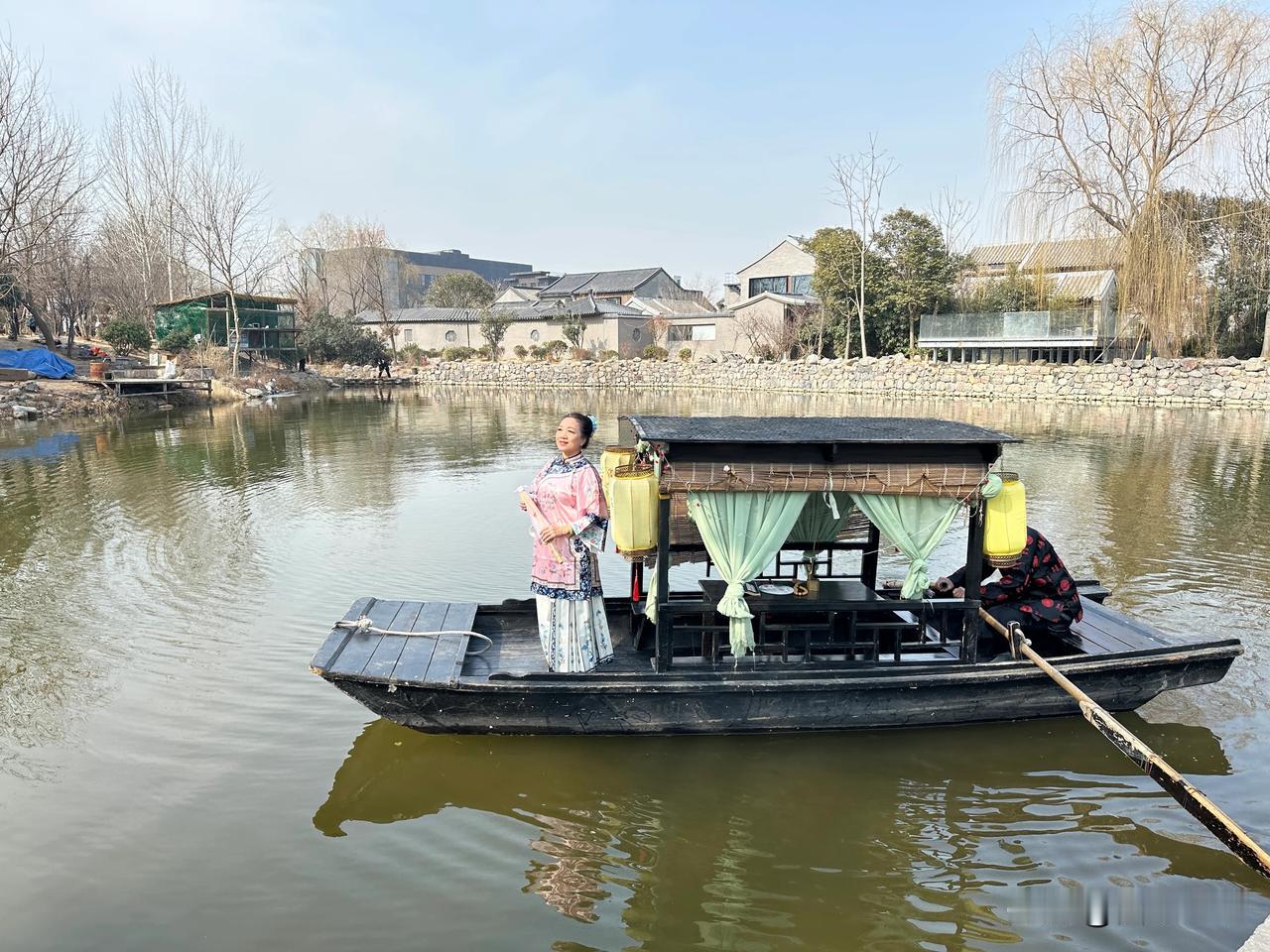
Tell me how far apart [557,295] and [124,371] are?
3531cm

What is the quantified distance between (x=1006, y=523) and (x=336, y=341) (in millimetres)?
43402

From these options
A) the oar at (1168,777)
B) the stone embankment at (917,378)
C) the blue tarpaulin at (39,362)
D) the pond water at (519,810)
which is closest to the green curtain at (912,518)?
the oar at (1168,777)

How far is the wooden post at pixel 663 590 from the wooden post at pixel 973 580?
1.99 m

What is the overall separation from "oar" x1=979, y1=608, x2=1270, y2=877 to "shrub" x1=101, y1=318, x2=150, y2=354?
126 feet

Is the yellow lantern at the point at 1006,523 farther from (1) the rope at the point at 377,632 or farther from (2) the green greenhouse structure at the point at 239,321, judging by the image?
(2) the green greenhouse structure at the point at 239,321

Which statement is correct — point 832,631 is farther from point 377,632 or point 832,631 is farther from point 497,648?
point 377,632

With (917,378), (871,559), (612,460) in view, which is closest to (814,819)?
(871,559)

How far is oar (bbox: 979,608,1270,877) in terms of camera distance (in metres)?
3.75

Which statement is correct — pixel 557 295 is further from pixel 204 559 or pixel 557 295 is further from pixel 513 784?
pixel 513 784

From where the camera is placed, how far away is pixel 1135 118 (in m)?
26.6

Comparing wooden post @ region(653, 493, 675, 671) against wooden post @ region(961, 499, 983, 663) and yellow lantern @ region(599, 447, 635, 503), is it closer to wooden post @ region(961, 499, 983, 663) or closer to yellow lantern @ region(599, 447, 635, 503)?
yellow lantern @ region(599, 447, 635, 503)

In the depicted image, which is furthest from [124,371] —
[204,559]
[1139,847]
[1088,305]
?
[1088,305]

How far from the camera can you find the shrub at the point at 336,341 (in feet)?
145

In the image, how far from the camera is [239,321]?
39.1 m
